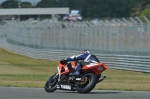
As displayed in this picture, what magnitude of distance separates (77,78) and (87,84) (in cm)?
43

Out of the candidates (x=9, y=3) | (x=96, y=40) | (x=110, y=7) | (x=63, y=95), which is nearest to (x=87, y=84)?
(x=63, y=95)

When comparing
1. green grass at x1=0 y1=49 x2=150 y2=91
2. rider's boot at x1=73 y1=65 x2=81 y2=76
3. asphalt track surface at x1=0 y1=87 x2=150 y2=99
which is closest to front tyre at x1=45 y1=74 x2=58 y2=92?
asphalt track surface at x1=0 y1=87 x2=150 y2=99

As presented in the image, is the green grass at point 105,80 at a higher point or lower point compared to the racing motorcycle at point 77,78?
lower

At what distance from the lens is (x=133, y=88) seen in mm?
17844

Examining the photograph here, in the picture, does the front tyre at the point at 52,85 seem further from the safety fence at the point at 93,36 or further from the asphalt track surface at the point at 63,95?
the safety fence at the point at 93,36

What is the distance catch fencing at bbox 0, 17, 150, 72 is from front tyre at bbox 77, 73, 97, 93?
14006mm

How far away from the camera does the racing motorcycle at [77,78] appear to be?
1532cm

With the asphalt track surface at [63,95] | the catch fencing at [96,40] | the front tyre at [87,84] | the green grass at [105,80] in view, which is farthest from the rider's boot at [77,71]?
the catch fencing at [96,40]

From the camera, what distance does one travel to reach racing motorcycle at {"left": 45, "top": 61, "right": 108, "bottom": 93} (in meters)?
15.3

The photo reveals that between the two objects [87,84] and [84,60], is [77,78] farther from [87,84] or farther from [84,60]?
[84,60]

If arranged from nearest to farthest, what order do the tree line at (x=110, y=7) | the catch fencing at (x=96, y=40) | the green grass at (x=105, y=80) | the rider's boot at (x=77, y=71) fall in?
1. the rider's boot at (x=77, y=71)
2. the green grass at (x=105, y=80)
3. the catch fencing at (x=96, y=40)
4. the tree line at (x=110, y=7)

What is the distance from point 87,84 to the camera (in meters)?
15.4

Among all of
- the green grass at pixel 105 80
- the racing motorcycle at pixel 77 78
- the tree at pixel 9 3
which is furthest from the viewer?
the tree at pixel 9 3

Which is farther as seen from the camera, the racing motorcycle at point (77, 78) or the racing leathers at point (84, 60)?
the racing leathers at point (84, 60)
